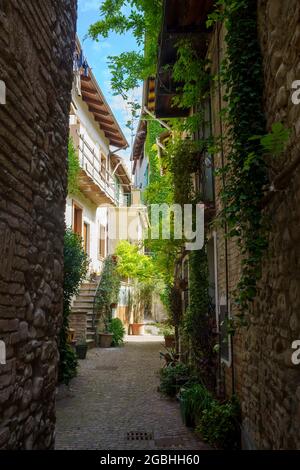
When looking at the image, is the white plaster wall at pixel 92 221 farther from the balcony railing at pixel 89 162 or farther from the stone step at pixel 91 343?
the stone step at pixel 91 343

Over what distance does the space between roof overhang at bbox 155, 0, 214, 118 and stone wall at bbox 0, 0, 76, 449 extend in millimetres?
2909

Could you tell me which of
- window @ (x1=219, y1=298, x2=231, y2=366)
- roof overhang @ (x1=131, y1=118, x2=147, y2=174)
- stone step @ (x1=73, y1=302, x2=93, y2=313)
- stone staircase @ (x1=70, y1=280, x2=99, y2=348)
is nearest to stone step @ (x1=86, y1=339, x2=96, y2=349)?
stone staircase @ (x1=70, y1=280, x2=99, y2=348)

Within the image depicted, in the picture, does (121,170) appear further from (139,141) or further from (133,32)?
(133,32)

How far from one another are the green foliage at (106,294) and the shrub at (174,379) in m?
6.72

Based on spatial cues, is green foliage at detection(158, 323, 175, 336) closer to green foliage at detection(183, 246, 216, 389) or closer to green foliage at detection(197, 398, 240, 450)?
green foliage at detection(183, 246, 216, 389)

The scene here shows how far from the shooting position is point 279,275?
3.30 meters

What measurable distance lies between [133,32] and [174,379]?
7.21 m

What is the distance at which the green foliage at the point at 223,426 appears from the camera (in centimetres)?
482

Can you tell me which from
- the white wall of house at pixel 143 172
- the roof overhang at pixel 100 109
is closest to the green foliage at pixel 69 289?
the roof overhang at pixel 100 109

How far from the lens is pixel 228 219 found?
12.7 feet

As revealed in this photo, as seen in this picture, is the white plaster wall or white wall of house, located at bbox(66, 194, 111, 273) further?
the white plaster wall

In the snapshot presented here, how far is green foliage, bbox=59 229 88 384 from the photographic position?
784 cm

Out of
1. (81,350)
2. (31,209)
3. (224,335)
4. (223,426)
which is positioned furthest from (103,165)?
(31,209)

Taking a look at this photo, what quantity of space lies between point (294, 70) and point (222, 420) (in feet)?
12.8
